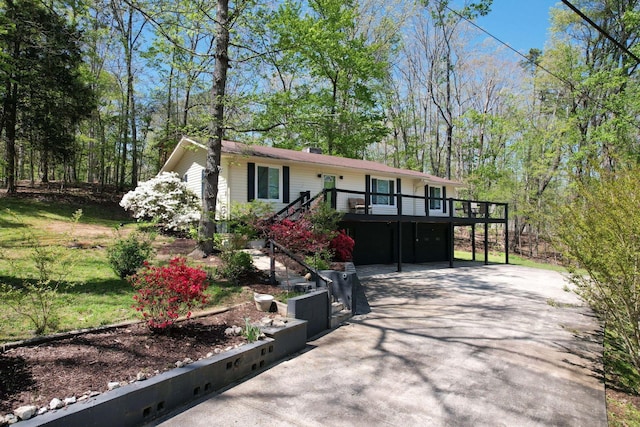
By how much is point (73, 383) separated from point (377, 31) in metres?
27.5

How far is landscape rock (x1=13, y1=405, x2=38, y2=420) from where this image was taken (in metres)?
2.41

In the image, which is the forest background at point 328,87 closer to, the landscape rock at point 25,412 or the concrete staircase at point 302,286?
the concrete staircase at point 302,286

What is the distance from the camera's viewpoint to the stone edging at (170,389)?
98.5 inches

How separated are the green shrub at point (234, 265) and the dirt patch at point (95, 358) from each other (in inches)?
91.1

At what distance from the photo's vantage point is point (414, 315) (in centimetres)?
712

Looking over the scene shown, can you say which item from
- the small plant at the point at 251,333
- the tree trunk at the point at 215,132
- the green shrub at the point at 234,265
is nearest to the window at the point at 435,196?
the tree trunk at the point at 215,132

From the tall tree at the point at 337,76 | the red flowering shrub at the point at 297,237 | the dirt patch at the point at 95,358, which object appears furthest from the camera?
the tall tree at the point at 337,76

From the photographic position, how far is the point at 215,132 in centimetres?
953

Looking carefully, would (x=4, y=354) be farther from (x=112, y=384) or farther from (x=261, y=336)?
(x=261, y=336)

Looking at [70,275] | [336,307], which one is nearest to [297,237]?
[336,307]

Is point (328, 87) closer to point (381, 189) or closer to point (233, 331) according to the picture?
point (381, 189)

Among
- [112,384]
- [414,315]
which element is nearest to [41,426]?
[112,384]

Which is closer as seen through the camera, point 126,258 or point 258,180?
point 126,258

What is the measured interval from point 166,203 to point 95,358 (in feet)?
33.4
